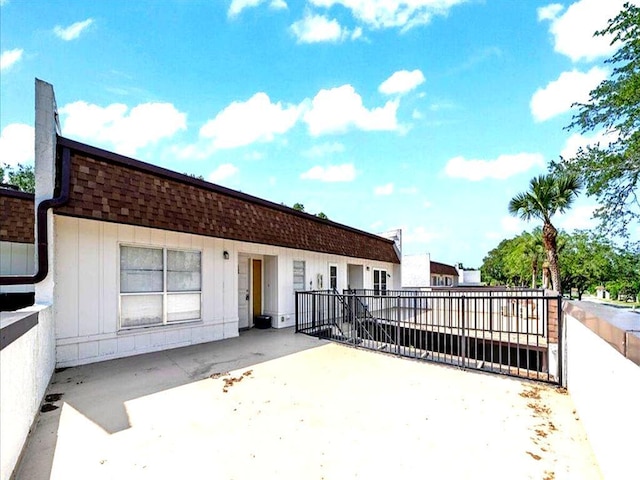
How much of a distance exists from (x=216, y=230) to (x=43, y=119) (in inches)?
132

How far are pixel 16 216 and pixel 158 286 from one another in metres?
5.15

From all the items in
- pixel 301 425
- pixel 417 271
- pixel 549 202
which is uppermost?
pixel 549 202

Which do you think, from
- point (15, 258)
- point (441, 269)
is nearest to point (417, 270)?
point (441, 269)

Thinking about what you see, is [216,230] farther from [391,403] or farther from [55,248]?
[391,403]

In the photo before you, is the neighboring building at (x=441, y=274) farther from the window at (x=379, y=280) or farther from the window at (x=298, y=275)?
the window at (x=298, y=275)

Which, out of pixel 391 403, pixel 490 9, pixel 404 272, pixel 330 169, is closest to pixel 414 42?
pixel 490 9

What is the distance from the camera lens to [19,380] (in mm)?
2529

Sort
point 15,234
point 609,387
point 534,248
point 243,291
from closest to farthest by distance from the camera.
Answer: point 609,387
point 15,234
point 243,291
point 534,248

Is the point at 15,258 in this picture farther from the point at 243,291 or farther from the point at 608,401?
the point at 608,401

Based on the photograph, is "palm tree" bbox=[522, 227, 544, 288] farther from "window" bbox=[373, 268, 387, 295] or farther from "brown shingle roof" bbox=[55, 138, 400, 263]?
"brown shingle roof" bbox=[55, 138, 400, 263]

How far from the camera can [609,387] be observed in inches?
91.5

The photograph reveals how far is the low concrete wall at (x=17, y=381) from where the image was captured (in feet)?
6.84

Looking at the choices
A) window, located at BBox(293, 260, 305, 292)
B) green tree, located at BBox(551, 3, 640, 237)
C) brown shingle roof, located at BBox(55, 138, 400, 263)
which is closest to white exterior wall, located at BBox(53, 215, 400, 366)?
brown shingle roof, located at BBox(55, 138, 400, 263)

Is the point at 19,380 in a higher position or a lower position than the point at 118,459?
higher
